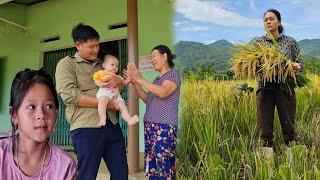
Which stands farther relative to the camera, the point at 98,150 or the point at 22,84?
the point at 98,150

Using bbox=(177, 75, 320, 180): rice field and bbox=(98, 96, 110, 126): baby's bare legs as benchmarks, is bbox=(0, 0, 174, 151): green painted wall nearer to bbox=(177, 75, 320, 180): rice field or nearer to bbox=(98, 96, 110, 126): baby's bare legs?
bbox=(177, 75, 320, 180): rice field

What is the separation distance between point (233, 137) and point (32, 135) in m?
1.71

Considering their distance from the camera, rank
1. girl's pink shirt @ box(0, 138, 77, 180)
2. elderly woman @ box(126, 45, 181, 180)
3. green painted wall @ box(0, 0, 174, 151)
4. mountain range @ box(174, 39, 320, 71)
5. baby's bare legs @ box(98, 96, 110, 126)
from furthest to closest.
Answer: green painted wall @ box(0, 0, 174, 151), elderly woman @ box(126, 45, 181, 180), mountain range @ box(174, 39, 320, 71), baby's bare legs @ box(98, 96, 110, 126), girl's pink shirt @ box(0, 138, 77, 180)

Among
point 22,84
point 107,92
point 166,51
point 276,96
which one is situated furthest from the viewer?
point 166,51

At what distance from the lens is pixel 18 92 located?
1.28 meters

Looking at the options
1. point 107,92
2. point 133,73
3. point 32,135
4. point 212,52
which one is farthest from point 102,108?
point 32,135

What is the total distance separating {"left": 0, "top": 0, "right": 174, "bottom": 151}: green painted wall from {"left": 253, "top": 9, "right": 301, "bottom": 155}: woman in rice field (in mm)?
1751

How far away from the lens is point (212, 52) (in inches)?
110

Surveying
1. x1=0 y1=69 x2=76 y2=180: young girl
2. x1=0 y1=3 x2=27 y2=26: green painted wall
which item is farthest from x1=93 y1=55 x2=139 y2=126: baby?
x1=0 y1=3 x2=27 y2=26: green painted wall

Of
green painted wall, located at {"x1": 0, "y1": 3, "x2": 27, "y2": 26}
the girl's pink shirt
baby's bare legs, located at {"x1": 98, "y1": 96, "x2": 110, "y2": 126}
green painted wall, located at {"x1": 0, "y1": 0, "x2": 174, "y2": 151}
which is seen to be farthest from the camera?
green painted wall, located at {"x1": 0, "y1": 3, "x2": 27, "y2": 26}

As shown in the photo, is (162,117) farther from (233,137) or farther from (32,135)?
(32,135)

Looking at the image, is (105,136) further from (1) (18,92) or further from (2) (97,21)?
(2) (97,21)

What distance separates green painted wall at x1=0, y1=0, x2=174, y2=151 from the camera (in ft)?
15.4

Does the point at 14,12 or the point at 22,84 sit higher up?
the point at 14,12
